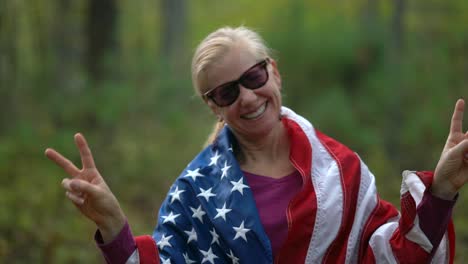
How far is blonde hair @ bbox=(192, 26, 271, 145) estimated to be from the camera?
133 inches

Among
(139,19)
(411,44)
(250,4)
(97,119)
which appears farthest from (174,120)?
(250,4)

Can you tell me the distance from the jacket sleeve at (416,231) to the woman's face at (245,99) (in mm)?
702

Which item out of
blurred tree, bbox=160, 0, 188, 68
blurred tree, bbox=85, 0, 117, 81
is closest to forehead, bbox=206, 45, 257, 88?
blurred tree, bbox=85, 0, 117, 81

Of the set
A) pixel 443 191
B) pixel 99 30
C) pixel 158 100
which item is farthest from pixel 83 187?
pixel 99 30

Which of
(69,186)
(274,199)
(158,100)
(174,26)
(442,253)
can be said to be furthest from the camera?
(174,26)

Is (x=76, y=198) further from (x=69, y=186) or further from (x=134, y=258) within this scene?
(x=134, y=258)

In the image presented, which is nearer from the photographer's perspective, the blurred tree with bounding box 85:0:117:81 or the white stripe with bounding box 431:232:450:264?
the white stripe with bounding box 431:232:450:264

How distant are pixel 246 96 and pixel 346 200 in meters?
0.64

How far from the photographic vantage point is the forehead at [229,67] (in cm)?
336

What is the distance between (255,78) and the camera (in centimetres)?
337

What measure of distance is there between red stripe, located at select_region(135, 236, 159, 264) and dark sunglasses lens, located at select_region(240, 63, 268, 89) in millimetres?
816

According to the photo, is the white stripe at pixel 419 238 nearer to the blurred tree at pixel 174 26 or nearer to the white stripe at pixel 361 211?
the white stripe at pixel 361 211

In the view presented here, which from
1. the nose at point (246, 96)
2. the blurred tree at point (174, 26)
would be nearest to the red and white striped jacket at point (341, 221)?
the nose at point (246, 96)

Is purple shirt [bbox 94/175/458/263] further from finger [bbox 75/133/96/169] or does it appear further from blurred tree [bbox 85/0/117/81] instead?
blurred tree [bbox 85/0/117/81]
